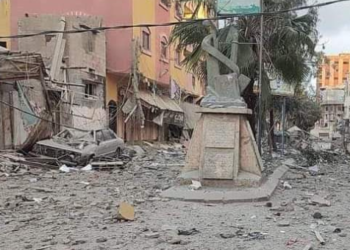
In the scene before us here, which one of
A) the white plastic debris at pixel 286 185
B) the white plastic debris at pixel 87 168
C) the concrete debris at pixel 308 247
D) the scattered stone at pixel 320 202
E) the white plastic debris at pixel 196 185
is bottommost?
the white plastic debris at pixel 87 168

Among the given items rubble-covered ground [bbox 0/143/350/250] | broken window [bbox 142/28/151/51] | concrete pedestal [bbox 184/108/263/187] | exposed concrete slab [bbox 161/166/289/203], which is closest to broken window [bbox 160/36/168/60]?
broken window [bbox 142/28/151/51]

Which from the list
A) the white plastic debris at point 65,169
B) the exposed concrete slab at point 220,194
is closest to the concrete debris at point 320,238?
the exposed concrete slab at point 220,194

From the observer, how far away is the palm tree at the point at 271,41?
17516mm

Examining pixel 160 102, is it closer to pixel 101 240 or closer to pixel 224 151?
pixel 224 151

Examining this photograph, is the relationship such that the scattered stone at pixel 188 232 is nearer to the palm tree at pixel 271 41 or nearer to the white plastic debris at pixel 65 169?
the palm tree at pixel 271 41

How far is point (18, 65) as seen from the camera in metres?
18.6

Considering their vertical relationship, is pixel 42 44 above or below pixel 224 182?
above

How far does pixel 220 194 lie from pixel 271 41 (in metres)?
9.36

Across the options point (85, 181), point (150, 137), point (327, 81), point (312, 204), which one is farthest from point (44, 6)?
point (327, 81)

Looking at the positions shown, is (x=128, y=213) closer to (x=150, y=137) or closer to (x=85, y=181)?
(x=85, y=181)

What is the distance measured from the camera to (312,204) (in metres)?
10.2

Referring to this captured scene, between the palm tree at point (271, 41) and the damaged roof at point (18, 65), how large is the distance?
517 cm

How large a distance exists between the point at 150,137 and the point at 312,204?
1035 inches

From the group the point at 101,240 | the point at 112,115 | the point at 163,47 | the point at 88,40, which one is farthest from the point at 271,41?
the point at 163,47
